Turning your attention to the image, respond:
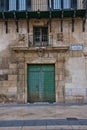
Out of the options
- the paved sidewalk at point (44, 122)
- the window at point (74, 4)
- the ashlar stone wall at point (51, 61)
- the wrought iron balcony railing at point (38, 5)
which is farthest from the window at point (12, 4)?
the paved sidewalk at point (44, 122)

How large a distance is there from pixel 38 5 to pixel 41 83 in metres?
4.03

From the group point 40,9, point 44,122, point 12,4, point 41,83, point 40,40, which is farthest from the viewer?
point 40,40

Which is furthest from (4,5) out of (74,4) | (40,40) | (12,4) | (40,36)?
(74,4)

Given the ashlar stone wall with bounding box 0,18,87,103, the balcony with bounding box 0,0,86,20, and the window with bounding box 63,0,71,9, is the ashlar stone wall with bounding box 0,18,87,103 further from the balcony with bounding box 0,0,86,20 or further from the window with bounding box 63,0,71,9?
the window with bounding box 63,0,71,9

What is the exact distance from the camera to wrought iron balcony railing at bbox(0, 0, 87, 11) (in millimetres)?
15055

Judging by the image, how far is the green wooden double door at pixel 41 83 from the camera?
15.2 m

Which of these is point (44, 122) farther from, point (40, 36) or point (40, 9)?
point (40, 9)

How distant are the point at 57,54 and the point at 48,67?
0.85m

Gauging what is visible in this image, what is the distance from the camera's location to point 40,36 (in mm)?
15547

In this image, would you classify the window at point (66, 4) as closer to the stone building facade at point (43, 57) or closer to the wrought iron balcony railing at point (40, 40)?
the stone building facade at point (43, 57)

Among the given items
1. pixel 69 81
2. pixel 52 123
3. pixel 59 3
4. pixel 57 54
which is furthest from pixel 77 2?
pixel 52 123

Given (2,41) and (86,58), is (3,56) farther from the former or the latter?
(86,58)

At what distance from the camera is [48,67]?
15383 millimetres

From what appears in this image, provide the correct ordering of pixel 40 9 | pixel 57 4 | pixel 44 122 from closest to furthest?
1. pixel 44 122
2. pixel 40 9
3. pixel 57 4
